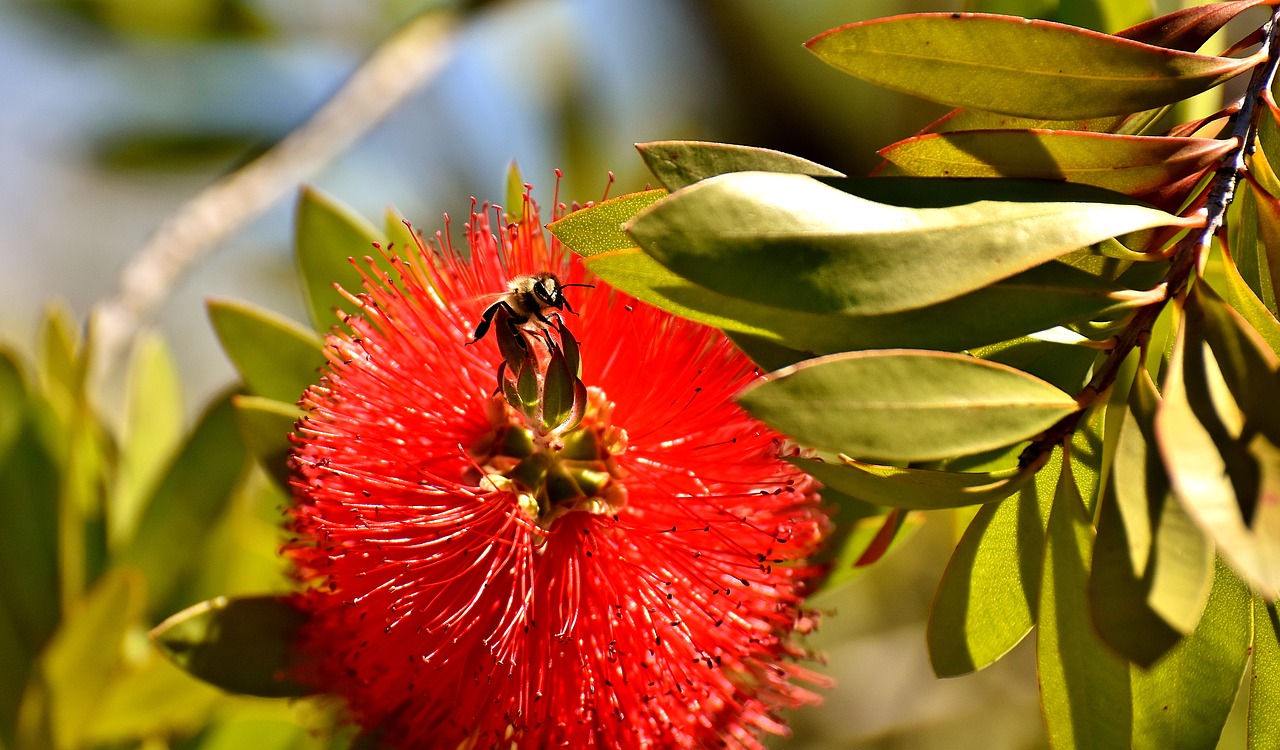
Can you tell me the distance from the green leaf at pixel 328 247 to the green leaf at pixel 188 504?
32cm

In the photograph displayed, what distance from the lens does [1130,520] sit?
74cm

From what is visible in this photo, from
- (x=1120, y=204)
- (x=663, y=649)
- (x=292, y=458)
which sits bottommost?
(x=663, y=649)

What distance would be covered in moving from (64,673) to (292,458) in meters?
0.64

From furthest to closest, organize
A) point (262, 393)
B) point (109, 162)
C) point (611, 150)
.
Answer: point (611, 150) < point (109, 162) < point (262, 393)

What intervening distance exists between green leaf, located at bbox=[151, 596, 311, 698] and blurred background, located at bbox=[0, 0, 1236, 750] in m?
1.03

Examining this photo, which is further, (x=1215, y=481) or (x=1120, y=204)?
(x=1120, y=204)

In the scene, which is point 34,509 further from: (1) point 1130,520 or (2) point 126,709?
(1) point 1130,520

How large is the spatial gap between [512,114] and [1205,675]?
2860 millimetres

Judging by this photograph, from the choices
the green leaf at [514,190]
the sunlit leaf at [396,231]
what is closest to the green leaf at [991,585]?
the green leaf at [514,190]

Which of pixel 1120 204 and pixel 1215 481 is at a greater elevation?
pixel 1120 204

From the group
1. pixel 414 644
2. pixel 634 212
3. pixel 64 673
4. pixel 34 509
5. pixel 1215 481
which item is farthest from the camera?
pixel 34 509

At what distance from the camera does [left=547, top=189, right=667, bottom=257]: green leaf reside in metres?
0.96

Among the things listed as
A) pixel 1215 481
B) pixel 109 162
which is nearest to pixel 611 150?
pixel 109 162

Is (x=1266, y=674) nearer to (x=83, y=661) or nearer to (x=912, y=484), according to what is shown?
(x=912, y=484)
